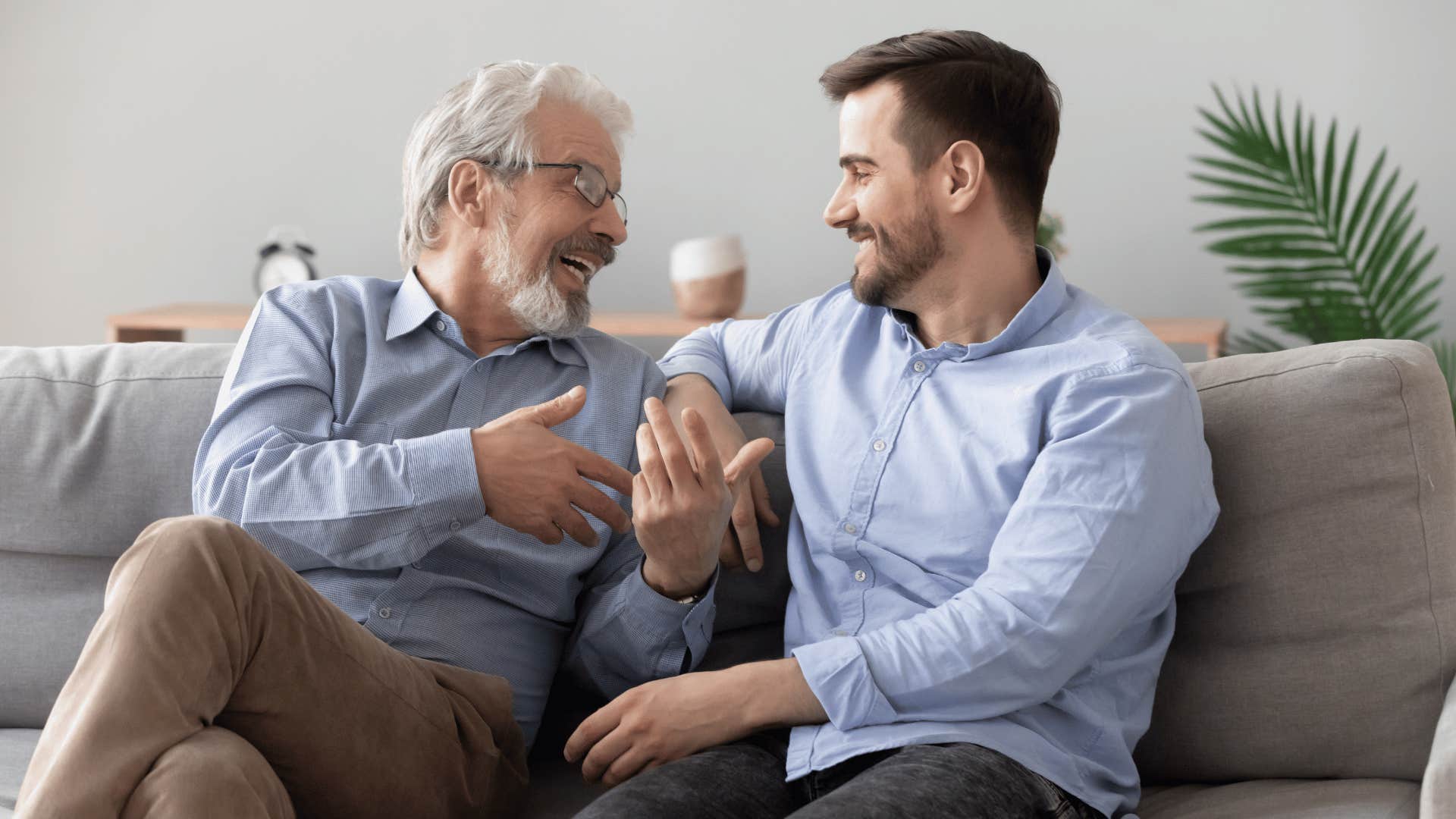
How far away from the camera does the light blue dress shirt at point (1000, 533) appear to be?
52.7 inches

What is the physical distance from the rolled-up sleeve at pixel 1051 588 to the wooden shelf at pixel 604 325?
5.97 ft

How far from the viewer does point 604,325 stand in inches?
138

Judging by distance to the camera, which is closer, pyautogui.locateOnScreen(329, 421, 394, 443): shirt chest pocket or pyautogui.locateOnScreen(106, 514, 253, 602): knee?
pyautogui.locateOnScreen(106, 514, 253, 602): knee

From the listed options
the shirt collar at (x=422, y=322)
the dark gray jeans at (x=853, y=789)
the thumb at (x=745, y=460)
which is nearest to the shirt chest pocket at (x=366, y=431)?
the shirt collar at (x=422, y=322)

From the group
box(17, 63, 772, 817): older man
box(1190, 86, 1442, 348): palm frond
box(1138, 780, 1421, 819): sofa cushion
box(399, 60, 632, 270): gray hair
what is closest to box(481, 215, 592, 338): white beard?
box(17, 63, 772, 817): older man

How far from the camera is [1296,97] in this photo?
3352mm

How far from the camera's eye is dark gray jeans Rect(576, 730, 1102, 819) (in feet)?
4.04

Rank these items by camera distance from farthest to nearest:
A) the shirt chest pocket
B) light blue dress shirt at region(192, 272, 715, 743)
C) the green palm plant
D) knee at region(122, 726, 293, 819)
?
the green palm plant < the shirt chest pocket < light blue dress shirt at region(192, 272, 715, 743) < knee at region(122, 726, 293, 819)

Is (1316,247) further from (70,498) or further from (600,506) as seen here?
(70,498)

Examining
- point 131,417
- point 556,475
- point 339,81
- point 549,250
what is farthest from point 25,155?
point 556,475

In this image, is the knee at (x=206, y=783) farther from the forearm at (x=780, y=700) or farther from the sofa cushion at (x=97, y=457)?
the sofa cushion at (x=97, y=457)

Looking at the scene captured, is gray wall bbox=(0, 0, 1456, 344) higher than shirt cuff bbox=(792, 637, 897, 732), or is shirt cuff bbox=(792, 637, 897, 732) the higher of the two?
gray wall bbox=(0, 0, 1456, 344)

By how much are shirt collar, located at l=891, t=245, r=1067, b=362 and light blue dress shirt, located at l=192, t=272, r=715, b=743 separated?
0.42 m

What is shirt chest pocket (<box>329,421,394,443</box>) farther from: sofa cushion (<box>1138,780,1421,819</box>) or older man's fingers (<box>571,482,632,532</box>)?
sofa cushion (<box>1138,780,1421,819</box>)
